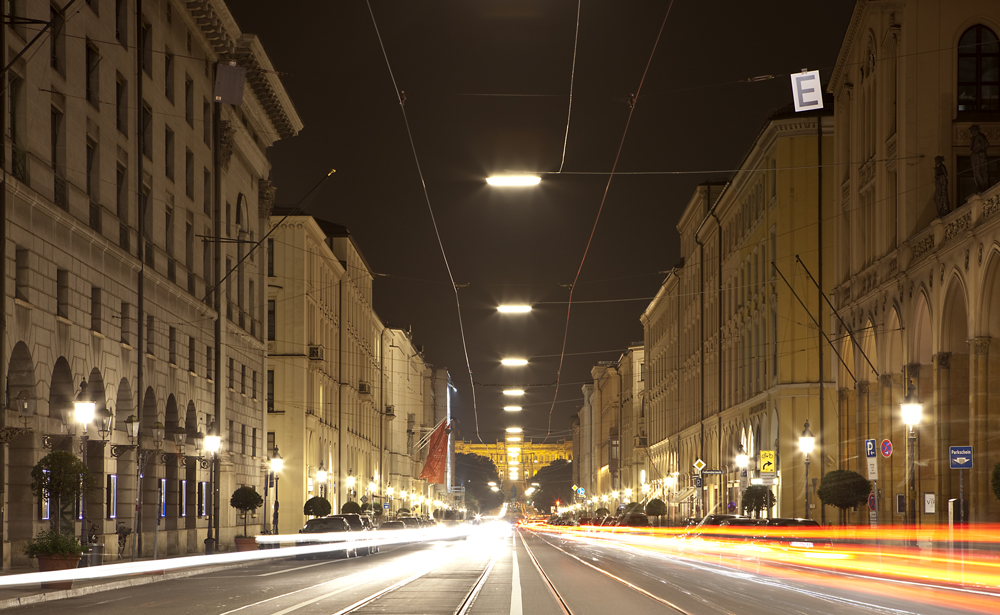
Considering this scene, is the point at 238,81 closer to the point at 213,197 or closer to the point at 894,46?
the point at 213,197

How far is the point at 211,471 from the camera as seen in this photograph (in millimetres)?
51562

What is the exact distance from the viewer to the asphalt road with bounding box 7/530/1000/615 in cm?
1908

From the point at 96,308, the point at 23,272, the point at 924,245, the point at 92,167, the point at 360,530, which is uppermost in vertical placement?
the point at 92,167

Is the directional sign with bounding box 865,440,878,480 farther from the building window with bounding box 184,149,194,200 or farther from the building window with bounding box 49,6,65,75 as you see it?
the building window with bounding box 184,149,194,200

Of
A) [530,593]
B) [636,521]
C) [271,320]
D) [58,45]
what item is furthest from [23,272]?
[636,521]

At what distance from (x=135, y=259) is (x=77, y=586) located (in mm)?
17501

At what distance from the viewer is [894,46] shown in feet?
152

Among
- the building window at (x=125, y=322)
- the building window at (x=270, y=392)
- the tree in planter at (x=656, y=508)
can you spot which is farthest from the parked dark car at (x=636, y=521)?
the building window at (x=125, y=322)

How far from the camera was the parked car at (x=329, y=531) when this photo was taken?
43.1 meters

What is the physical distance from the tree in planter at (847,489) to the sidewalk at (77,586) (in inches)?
927

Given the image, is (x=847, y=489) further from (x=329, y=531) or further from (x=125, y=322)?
(x=125, y=322)

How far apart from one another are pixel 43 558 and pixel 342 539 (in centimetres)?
1993

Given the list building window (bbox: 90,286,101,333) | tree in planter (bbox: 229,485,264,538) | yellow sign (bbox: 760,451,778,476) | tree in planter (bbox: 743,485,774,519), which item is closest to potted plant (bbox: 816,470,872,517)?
yellow sign (bbox: 760,451,778,476)

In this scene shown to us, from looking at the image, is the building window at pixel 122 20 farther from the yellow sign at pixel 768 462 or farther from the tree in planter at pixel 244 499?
the yellow sign at pixel 768 462
